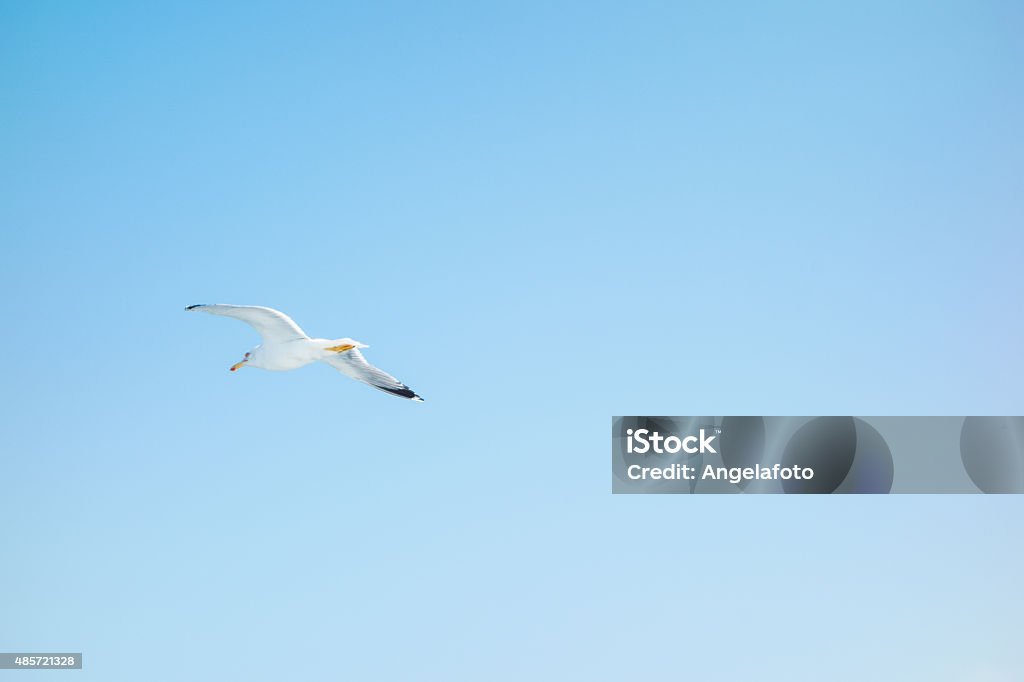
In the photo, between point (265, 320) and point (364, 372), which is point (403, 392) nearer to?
point (364, 372)

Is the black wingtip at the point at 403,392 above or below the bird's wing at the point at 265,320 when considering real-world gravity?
below

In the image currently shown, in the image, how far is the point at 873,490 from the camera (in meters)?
24.1

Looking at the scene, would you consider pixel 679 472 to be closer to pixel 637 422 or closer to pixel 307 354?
pixel 637 422

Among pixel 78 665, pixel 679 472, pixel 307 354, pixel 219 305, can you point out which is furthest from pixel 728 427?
pixel 78 665

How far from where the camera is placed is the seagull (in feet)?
74.3

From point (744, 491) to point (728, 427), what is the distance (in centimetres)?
115

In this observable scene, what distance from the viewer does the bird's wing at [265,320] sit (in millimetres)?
22250

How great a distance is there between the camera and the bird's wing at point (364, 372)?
23578mm

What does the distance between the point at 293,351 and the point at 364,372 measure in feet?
4.18

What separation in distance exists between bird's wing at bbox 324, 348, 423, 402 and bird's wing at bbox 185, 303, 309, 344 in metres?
0.82

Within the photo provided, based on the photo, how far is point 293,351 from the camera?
23.2 metres

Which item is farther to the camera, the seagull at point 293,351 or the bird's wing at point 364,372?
the bird's wing at point 364,372

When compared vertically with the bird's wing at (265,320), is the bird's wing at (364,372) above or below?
below

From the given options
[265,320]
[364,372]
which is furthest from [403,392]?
[265,320]
